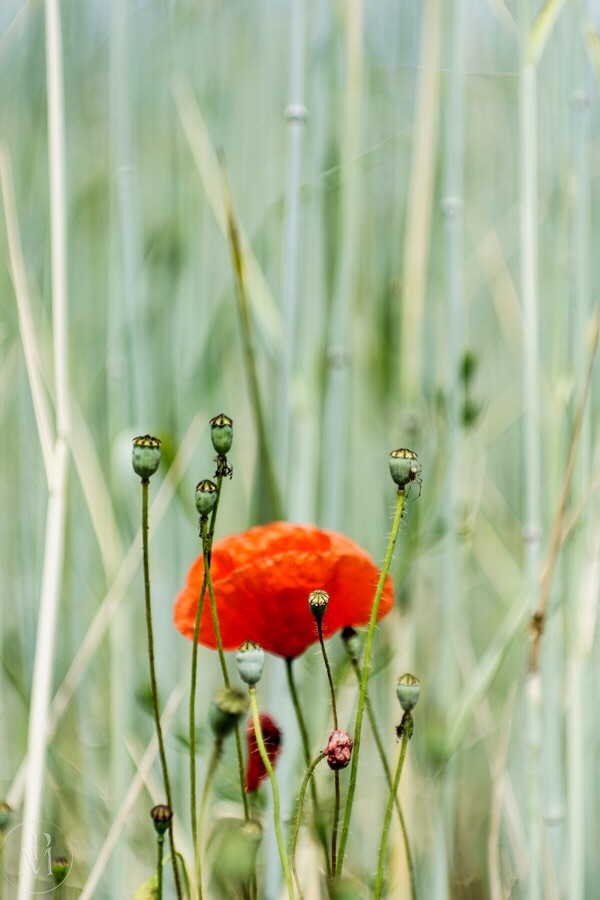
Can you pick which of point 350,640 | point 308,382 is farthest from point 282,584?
point 308,382

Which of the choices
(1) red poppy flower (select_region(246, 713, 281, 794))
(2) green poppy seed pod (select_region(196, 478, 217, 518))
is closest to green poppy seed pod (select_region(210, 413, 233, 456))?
(2) green poppy seed pod (select_region(196, 478, 217, 518))

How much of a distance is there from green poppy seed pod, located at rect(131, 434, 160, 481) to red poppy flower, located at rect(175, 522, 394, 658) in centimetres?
6

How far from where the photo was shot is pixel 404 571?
0.51 meters

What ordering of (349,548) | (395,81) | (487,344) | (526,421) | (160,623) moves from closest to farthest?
(349,548) < (526,421) < (160,623) < (395,81) < (487,344)

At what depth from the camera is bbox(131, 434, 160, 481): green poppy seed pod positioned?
250mm

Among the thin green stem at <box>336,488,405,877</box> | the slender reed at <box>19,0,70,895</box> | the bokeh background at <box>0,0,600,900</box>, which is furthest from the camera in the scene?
the bokeh background at <box>0,0,600,900</box>

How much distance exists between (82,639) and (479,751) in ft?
1.23

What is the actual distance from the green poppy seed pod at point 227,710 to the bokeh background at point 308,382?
8 cm

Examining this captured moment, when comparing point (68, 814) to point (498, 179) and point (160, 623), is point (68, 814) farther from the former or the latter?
point (498, 179)

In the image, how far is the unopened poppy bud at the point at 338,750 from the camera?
0.78 feet

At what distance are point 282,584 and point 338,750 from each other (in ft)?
0.25

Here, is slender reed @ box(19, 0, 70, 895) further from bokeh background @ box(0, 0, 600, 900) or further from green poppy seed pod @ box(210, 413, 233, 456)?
green poppy seed pod @ box(210, 413, 233, 456)

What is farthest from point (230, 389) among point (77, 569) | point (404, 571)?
point (404, 571)

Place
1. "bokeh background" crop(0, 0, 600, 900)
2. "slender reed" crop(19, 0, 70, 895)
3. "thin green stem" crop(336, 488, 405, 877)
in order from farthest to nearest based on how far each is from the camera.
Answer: "bokeh background" crop(0, 0, 600, 900)
"slender reed" crop(19, 0, 70, 895)
"thin green stem" crop(336, 488, 405, 877)
